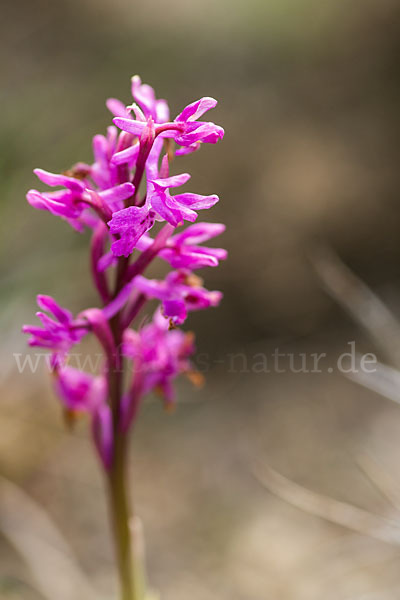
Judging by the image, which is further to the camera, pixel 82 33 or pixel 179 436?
pixel 82 33

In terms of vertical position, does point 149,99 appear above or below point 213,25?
below

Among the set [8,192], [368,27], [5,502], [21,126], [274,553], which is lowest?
[274,553]

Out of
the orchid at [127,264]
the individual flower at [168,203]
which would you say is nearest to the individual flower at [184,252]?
the orchid at [127,264]

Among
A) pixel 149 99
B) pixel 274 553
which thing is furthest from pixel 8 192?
pixel 274 553

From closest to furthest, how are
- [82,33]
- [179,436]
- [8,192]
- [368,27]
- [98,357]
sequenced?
[8,192] → [179,436] → [98,357] → [368,27] → [82,33]

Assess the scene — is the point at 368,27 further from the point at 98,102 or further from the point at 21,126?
the point at 21,126

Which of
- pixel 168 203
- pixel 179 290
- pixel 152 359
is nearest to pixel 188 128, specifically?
pixel 168 203

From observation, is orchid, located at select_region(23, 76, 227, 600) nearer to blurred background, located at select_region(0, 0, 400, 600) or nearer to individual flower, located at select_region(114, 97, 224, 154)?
individual flower, located at select_region(114, 97, 224, 154)

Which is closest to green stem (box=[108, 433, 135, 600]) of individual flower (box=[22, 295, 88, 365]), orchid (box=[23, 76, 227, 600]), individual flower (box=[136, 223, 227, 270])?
orchid (box=[23, 76, 227, 600])
